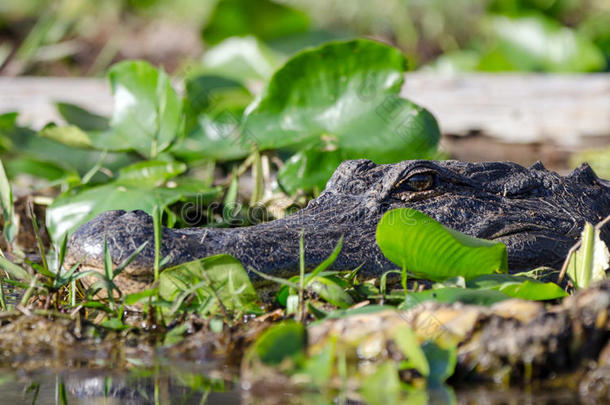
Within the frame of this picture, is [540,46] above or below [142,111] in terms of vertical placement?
above

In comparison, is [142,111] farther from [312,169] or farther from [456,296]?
[456,296]

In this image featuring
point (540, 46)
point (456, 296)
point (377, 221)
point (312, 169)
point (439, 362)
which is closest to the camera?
point (439, 362)

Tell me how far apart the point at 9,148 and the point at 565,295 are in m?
3.79

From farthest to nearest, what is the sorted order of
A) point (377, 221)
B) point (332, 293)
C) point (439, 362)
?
point (377, 221) < point (332, 293) < point (439, 362)

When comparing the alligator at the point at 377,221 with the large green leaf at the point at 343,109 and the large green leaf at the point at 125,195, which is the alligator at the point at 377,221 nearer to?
the large green leaf at the point at 343,109

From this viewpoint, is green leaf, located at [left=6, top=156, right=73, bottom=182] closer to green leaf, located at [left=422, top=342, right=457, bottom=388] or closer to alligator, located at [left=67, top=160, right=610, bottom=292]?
alligator, located at [left=67, top=160, right=610, bottom=292]

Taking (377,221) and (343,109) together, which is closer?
(377,221)

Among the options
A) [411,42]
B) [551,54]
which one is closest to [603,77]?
[551,54]

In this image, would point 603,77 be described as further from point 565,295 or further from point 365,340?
point 365,340

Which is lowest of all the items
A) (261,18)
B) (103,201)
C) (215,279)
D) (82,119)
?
(215,279)

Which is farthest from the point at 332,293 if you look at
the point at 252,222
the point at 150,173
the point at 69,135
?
→ the point at 69,135

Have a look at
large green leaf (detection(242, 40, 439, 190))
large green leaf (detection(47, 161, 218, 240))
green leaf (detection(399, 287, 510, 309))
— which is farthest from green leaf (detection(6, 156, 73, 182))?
green leaf (detection(399, 287, 510, 309))

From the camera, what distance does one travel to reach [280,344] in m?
1.98

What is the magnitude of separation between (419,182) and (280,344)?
122 centimetres
